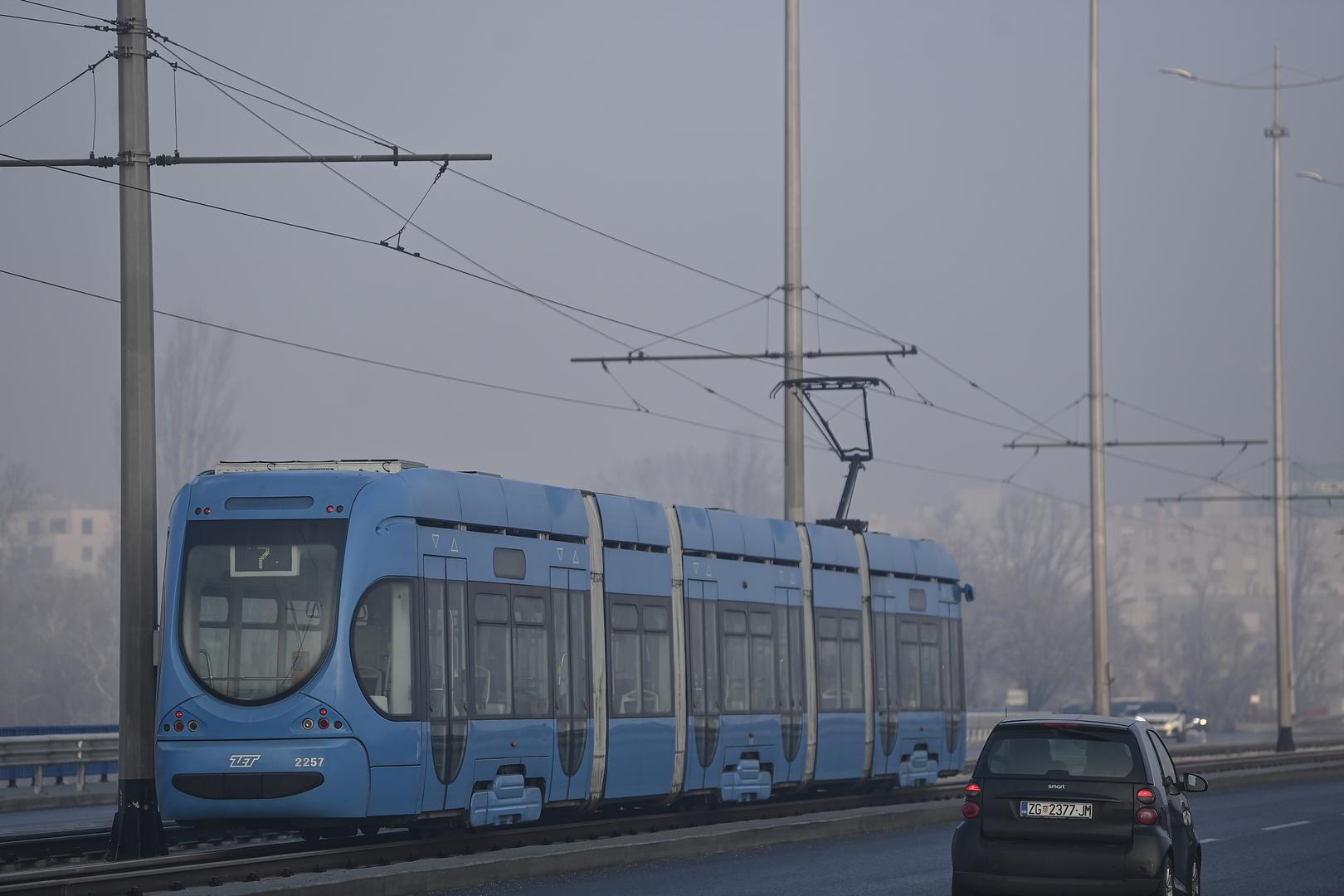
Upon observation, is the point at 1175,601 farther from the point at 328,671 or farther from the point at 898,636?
the point at 328,671

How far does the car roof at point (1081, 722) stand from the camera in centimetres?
1356

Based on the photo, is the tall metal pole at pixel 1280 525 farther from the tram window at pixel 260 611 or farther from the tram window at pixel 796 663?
the tram window at pixel 260 611

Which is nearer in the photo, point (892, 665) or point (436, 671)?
point (436, 671)

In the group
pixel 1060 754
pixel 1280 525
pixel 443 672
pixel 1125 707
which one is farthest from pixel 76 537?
pixel 1060 754

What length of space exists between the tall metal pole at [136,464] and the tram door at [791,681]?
929cm

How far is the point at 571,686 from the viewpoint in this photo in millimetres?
19391

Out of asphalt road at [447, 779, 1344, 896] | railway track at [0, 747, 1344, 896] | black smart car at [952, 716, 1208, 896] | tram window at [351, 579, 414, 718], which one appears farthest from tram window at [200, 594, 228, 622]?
black smart car at [952, 716, 1208, 896]

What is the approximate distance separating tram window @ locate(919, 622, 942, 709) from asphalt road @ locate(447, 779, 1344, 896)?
15.8 ft

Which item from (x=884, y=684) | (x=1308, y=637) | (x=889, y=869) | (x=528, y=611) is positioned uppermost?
(x=528, y=611)

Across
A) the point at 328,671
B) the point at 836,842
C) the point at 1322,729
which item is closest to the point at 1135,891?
the point at 328,671

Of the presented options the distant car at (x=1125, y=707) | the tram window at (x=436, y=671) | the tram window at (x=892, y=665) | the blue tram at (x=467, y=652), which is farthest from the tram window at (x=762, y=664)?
the distant car at (x=1125, y=707)

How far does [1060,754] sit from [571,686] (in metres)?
6.98

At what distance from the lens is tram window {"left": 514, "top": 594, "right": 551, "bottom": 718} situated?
60.7 ft

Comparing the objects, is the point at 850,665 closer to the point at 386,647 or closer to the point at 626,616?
the point at 626,616
